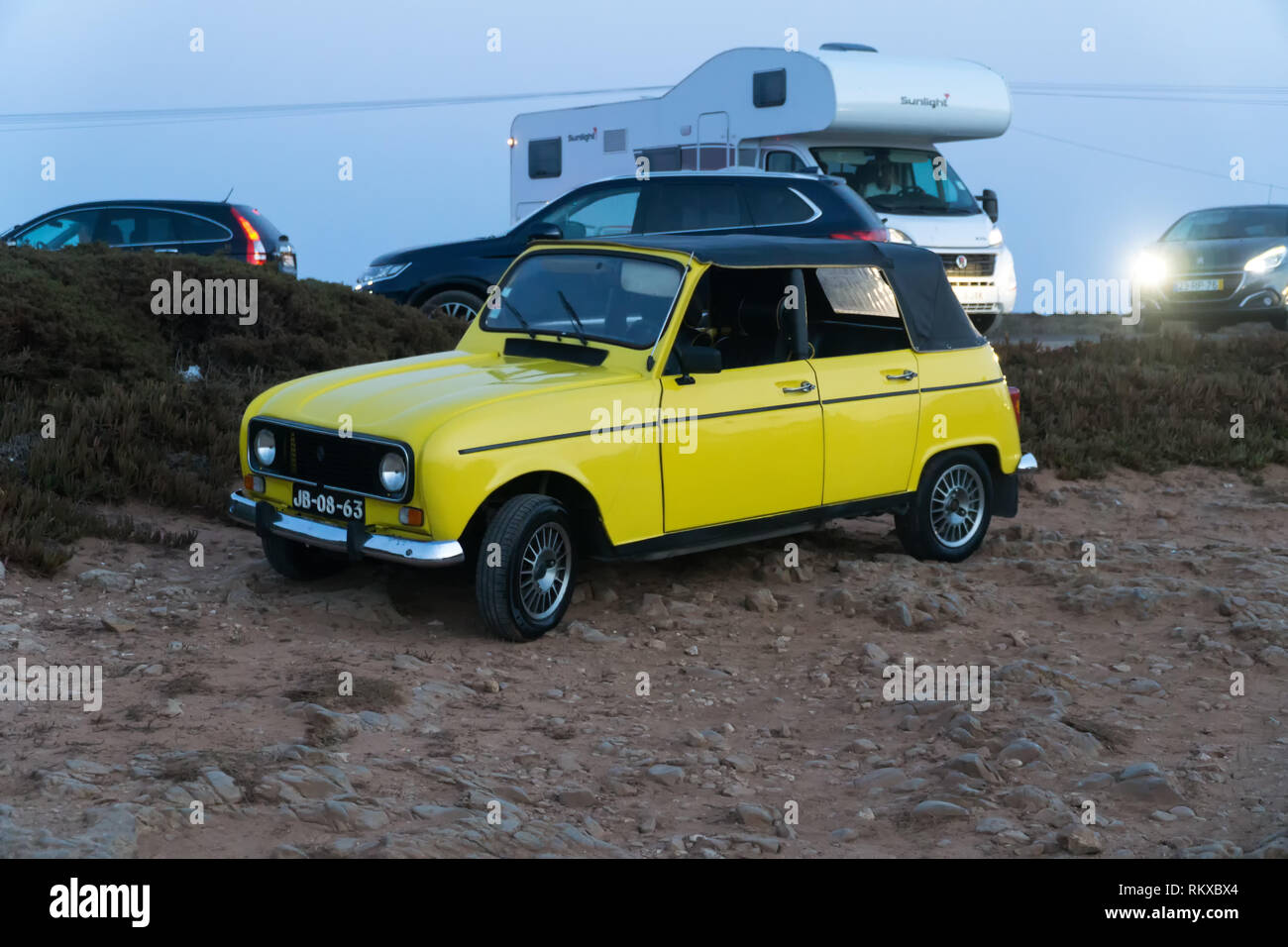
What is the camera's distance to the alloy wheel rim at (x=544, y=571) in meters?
7.04

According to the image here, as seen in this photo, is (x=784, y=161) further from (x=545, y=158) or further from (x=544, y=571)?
(x=544, y=571)

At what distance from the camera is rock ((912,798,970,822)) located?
5169 millimetres

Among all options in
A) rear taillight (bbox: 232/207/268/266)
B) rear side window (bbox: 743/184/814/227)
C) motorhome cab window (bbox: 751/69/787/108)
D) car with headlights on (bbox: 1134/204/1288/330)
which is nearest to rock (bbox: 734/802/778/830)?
rear side window (bbox: 743/184/814/227)

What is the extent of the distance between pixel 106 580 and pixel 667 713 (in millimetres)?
3318

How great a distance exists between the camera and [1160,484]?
40.5 ft

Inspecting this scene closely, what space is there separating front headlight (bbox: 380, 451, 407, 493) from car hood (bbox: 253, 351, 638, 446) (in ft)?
0.33

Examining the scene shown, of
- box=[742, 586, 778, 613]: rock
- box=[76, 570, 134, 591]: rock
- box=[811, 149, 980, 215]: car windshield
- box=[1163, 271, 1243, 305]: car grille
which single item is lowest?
box=[742, 586, 778, 613]: rock

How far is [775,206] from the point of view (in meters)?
14.5

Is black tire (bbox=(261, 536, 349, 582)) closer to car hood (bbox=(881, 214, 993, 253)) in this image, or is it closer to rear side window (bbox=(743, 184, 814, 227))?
rear side window (bbox=(743, 184, 814, 227))

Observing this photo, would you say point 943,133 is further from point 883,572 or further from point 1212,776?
point 1212,776

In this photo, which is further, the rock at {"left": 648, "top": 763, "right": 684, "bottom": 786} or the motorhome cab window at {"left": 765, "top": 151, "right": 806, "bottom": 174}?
the motorhome cab window at {"left": 765, "top": 151, "right": 806, "bottom": 174}

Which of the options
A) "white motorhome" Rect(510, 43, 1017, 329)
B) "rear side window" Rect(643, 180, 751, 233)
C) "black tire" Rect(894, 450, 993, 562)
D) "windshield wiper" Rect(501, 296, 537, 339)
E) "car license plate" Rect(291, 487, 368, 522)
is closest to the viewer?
"car license plate" Rect(291, 487, 368, 522)

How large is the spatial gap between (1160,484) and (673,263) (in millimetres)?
6302
